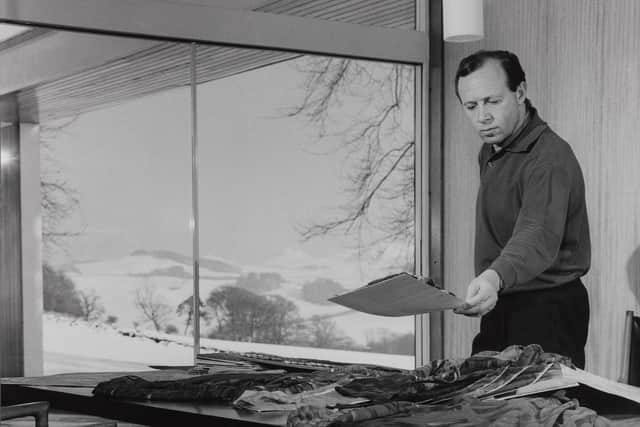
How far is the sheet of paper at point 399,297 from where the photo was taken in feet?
7.53

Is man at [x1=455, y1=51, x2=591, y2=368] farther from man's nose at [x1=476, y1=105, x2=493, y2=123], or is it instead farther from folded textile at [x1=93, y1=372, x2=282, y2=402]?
folded textile at [x1=93, y1=372, x2=282, y2=402]

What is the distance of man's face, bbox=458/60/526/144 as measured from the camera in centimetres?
365

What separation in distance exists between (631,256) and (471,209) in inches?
39.4

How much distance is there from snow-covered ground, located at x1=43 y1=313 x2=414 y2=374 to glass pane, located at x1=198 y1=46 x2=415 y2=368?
4.3 inches

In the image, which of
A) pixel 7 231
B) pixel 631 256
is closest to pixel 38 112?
pixel 7 231

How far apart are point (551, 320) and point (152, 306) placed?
180 cm

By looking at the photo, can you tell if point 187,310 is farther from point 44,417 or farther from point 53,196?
point 44,417

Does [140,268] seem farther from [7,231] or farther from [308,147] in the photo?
[308,147]

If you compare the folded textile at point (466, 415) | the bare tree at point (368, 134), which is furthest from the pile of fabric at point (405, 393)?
the bare tree at point (368, 134)

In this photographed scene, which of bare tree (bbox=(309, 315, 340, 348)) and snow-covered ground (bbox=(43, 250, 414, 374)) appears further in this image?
bare tree (bbox=(309, 315, 340, 348))

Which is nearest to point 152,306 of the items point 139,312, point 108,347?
point 139,312

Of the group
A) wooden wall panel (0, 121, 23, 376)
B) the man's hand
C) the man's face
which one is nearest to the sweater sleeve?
the man's hand

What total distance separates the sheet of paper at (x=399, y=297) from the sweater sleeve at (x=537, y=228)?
0.53m

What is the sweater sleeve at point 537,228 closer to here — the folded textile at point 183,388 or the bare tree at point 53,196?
the folded textile at point 183,388
